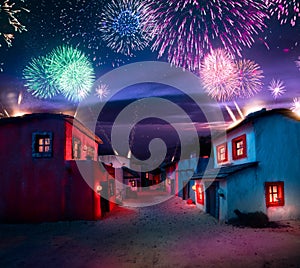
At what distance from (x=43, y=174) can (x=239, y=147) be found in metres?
13.7

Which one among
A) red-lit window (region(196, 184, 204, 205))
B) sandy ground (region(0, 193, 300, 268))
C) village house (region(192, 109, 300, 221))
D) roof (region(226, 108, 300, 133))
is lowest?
sandy ground (region(0, 193, 300, 268))

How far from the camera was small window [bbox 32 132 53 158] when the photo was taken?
15.8 meters

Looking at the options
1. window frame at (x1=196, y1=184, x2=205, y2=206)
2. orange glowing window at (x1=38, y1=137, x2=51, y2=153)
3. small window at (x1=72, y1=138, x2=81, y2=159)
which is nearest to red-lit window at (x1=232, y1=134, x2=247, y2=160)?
window frame at (x1=196, y1=184, x2=205, y2=206)

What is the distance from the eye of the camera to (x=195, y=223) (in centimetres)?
1484

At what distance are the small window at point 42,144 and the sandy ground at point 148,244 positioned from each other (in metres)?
4.57

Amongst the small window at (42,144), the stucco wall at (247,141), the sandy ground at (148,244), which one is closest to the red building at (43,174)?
the small window at (42,144)

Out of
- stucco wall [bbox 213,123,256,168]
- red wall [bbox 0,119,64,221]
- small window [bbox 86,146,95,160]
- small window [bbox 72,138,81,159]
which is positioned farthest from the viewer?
Result: small window [bbox 86,146,95,160]

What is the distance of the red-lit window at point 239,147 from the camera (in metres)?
15.6

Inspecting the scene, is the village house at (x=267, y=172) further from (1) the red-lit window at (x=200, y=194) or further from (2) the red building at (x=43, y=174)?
(2) the red building at (x=43, y=174)

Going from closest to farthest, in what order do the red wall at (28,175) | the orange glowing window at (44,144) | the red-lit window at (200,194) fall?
the red wall at (28,175)
the orange glowing window at (44,144)
the red-lit window at (200,194)

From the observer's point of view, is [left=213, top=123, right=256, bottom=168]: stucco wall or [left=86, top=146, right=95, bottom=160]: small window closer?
[left=213, top=123, right=256, bottom=168]: stucco wall

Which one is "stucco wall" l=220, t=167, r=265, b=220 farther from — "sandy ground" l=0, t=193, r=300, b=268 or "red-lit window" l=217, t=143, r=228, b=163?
"red-lit window" l=217, t=143, r=228, b=163

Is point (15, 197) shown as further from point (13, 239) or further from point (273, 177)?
point (273, 177)

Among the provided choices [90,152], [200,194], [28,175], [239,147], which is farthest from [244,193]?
[90,152]
